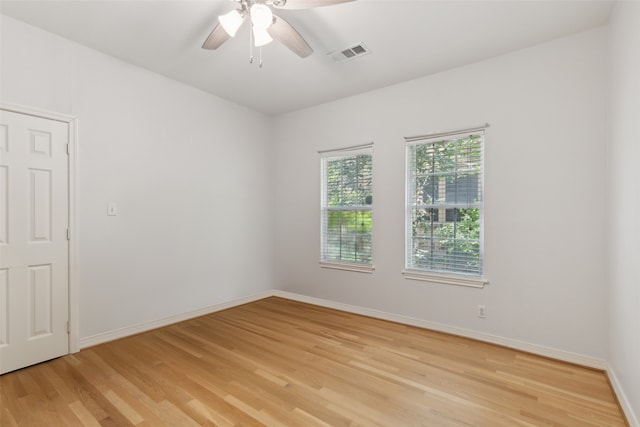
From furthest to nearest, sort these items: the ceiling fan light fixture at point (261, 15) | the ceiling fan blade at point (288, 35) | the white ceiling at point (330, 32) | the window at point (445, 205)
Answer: the window at point (445, 205) → the white ceiling at point (330, 32) → the ceiling fan blade at point (288, 35) → the ceiling fan light fixture at point (261, 15)

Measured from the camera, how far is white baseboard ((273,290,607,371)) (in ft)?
8.85

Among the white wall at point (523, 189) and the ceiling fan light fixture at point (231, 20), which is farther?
the white wall at point (523, 189)

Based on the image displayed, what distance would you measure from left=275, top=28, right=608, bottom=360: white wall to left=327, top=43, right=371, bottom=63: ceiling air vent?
2.86ft

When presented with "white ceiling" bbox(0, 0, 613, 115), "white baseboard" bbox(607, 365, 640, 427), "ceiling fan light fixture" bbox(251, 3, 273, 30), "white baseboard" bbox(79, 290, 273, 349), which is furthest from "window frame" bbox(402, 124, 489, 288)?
"white baseboard" bbox(79, 290, 273, 349)

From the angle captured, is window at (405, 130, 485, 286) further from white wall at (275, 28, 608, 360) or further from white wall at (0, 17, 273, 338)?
white wall at (0, 17, 273, 338)

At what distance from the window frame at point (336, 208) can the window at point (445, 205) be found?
550mm

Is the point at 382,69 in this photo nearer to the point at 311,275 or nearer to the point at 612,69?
the point at 612,69

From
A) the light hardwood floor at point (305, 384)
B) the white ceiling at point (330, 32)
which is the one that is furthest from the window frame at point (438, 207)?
the white ceiling at point (330, 32)

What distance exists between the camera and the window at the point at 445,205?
329 centimetres

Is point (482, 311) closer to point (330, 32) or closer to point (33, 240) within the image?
point (330, 32)

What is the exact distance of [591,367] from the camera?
8.68 ft

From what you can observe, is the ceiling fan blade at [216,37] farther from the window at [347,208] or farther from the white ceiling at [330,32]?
the window at [347,208]

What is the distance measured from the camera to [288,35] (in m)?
2.36

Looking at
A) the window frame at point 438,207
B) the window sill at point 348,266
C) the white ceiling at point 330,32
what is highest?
the white ceiling at point 330,32
